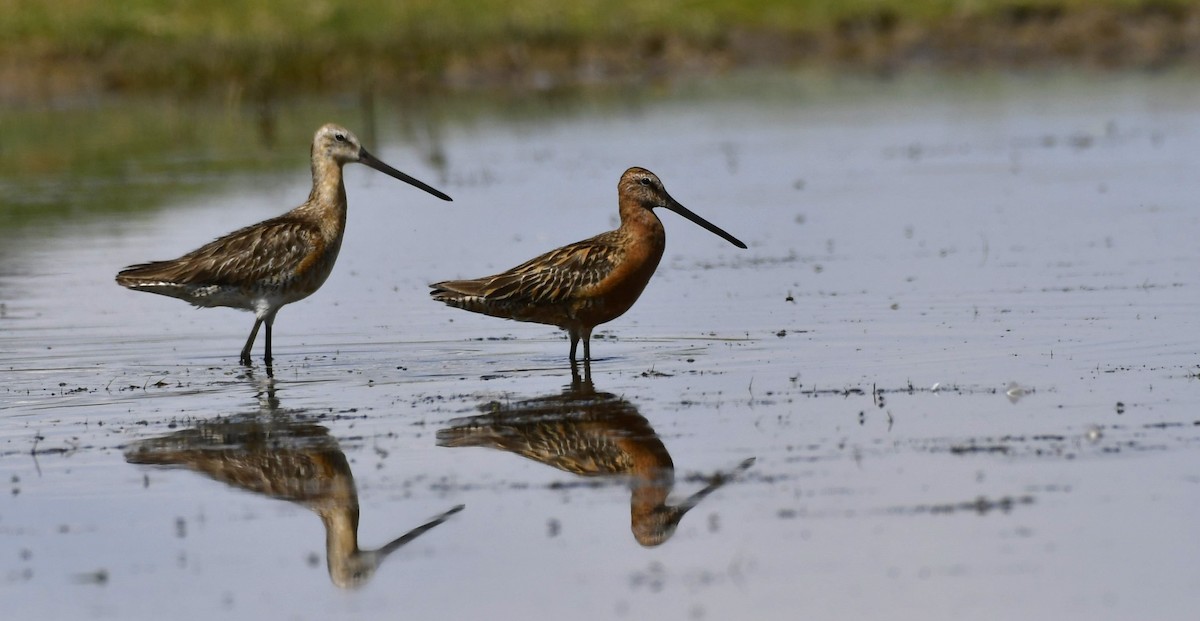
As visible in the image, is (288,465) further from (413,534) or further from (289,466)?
(413,534)

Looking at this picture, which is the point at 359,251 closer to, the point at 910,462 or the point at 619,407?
the point at 619,407

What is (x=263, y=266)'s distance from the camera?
1259cm

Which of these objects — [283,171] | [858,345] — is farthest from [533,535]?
[283,171]

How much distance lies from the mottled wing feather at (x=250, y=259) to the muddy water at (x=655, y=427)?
564 millimetres

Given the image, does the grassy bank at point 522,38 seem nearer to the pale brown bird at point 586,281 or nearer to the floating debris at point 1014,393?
the pale brown bird at point 586,281

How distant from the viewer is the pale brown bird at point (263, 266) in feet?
41.4

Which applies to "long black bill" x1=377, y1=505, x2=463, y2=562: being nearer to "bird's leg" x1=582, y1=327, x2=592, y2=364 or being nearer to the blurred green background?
"bird's leg" x1=582, y1=327, x2=592, y2=364

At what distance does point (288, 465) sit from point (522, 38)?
114ft

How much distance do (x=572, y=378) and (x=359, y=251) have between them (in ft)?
24.7

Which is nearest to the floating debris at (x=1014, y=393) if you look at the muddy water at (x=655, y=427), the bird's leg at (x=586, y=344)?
the muddy water at (x=655, y=427)

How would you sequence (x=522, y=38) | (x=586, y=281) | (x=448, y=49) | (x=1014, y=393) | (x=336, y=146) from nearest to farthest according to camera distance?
(x=1014, y=393) → (x=586, y=281) → (x=336, y=146) → (x=448, y=49) → (x=522, y=38)

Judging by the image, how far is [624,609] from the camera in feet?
22.7

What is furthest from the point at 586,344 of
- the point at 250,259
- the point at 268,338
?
the point at 250,259

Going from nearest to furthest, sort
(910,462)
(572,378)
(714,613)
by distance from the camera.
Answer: (714,613) < (910,462) < (572,378)
